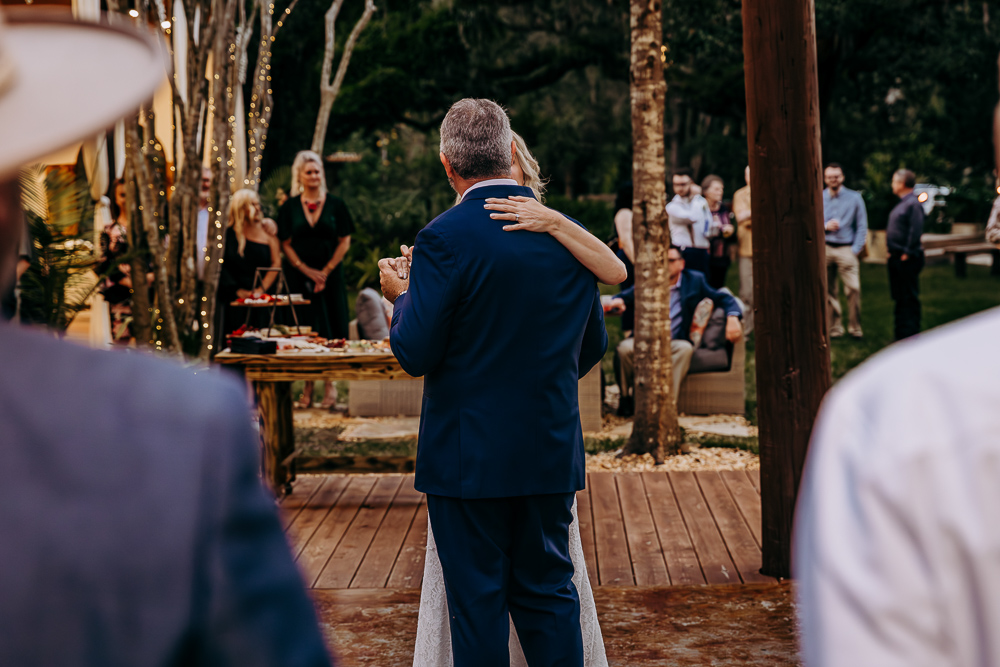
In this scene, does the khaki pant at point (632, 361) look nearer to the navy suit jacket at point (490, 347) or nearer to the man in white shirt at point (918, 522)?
the navy suit jacket at point (490, 347)

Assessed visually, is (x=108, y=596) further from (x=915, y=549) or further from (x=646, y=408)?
(x=646, y=408)

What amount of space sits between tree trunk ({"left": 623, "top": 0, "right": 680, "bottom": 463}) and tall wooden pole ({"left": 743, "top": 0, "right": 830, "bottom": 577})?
231 centimetres

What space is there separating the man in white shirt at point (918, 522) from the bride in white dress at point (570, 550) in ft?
6.32

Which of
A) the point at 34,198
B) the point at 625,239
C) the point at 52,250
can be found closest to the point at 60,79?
the point at 52,250

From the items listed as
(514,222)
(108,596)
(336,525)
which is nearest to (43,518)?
(108,596)

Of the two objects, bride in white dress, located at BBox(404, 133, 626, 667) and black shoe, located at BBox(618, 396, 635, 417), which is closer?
bride in white dress, located at BBox(404, 133, 626, 667)

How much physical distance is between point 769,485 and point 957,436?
363cm

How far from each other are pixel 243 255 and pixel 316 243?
0.54m

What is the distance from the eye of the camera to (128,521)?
2.33 feet

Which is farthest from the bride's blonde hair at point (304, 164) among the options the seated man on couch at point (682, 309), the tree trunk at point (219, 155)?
the seated man on couch at point (682, 309)

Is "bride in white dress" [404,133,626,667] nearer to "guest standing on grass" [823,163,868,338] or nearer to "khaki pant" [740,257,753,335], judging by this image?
"khaki pant" [740,257,753,335]

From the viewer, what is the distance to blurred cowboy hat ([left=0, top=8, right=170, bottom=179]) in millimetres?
695

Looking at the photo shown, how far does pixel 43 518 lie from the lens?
69 centimetres

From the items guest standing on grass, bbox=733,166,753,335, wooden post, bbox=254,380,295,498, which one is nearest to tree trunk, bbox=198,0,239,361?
wooden post, bbox=254,380,295,498
